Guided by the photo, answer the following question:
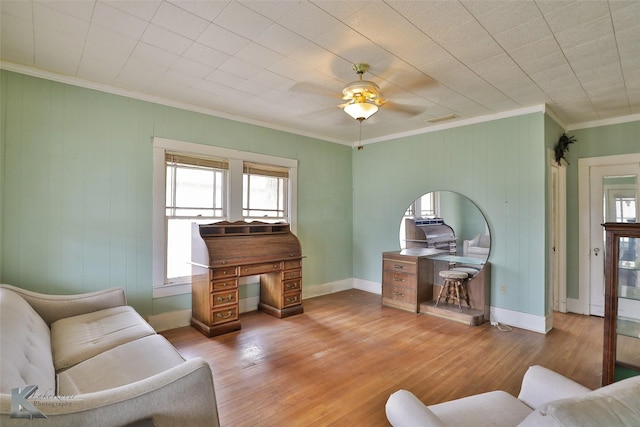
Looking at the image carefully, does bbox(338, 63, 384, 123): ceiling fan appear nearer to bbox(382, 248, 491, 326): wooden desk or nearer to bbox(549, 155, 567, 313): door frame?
bbox(382, 248, 491, 326): wooden desk

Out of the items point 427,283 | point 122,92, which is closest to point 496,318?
point 427,283

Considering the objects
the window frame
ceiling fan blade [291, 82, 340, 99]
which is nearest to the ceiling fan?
ceiling fan blade [291, 82, 340, 99]

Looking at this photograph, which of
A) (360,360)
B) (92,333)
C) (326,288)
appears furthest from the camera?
(326,288)

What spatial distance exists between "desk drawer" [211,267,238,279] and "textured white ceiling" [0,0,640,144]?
2.05 metres

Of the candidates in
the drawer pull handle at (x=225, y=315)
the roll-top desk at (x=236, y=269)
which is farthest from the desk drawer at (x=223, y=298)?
the drawer pull handle at (x=225, y=315)

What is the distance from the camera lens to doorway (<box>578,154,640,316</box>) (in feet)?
13.4

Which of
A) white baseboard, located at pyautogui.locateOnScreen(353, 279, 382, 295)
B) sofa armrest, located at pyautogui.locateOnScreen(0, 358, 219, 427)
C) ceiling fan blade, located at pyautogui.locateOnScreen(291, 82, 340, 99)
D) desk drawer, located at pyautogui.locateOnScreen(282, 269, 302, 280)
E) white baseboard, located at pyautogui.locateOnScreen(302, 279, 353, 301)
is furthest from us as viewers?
white baseboard, located at pyautogui.locateOnScreen(353, 279, 382, 295)

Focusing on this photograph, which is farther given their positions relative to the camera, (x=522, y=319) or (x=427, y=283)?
(x=427, y=283)

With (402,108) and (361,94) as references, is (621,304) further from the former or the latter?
(402,108)

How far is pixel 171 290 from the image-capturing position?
3793mm

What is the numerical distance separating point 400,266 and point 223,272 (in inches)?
101

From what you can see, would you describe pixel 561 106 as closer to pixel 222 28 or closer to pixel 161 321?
pixel 222 28

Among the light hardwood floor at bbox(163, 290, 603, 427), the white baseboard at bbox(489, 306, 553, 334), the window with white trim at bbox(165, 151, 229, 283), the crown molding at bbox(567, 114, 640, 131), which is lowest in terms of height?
the light hardwood floor at bbox(163, 290, 603, 427)

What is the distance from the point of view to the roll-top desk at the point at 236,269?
3594mm
